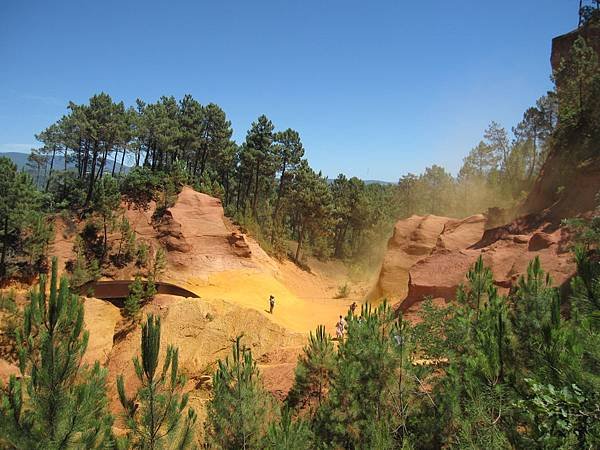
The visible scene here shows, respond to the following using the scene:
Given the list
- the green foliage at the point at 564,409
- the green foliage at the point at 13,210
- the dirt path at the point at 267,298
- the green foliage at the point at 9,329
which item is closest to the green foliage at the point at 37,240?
the green foliage at the point at 13,210

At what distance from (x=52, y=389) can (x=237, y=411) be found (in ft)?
12.3

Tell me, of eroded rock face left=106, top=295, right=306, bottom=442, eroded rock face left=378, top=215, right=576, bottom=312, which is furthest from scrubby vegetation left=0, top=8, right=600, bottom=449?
eroded rock face left=378, top=215, right=576, bottom=312

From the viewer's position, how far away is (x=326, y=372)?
38.9 feet

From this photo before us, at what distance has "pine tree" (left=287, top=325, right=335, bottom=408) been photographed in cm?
1178

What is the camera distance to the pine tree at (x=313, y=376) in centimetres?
1178

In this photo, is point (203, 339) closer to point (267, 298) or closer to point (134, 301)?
point (134, 301)

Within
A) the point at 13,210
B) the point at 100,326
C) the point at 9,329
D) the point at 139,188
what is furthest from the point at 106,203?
the point at 9,329

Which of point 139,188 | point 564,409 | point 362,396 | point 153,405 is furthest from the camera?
point 139,188

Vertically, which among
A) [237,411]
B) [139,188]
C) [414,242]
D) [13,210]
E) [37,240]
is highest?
[139,188]

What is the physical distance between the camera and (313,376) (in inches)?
468

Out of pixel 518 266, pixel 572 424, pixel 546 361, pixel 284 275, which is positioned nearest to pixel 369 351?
pixel 546 361

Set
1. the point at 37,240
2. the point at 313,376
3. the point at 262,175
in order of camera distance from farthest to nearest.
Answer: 1. the point at 262,175
2. the point at 37,240
3. the point at 313,376

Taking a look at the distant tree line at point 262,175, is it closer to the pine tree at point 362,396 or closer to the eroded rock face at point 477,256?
the eroded rock face at point 477,256

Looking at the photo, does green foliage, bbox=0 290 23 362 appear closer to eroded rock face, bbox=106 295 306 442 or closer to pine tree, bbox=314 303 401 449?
eroded rock face, bbox=106 295 306 442
